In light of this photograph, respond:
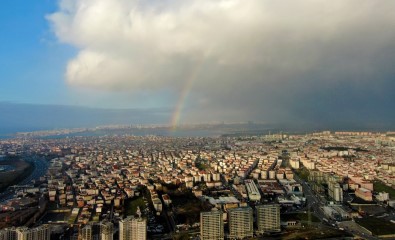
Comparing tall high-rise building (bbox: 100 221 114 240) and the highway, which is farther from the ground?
tall high-rise building (bbox: 100 221 114 240)

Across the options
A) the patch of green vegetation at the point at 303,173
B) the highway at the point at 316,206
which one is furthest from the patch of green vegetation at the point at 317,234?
the patch of green vegetation at the point at 303,173

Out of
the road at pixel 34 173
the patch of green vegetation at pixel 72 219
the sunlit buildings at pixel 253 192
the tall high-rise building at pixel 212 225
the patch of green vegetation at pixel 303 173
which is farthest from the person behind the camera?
the patch of green vegetation at pixel 303 173

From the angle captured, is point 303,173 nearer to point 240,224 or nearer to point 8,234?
point 240,224

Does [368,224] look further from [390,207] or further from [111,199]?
[111,199]

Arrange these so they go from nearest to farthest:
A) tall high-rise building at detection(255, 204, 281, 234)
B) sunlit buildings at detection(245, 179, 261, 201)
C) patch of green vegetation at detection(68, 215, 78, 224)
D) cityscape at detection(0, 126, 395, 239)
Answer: cityscape at detection(0, 126, 395, 239) → tall high-rise building at detection(255, 204, 281, 234) → patch of green vegetation at detection(68, 215, 78, 224) → sunlit buildings at detection(245, 179, 261, 201)

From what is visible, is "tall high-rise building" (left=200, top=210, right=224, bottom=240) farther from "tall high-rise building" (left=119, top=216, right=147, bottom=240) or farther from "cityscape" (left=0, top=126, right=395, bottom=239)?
"tall high-rise building" (left=119, top=216, right=147, bottom=240)

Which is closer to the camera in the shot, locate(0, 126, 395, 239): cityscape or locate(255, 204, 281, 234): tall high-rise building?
locate(0, 126, 395, 239): cityscape

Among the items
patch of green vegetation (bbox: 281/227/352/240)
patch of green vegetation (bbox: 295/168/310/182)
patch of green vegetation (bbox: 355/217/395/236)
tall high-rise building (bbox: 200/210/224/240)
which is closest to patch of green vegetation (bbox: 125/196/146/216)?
tall high-rise building (bbox: 200/210/224/240)

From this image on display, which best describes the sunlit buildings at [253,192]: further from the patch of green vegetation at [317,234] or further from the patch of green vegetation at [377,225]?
the patch of green vegetation at [377,225]
